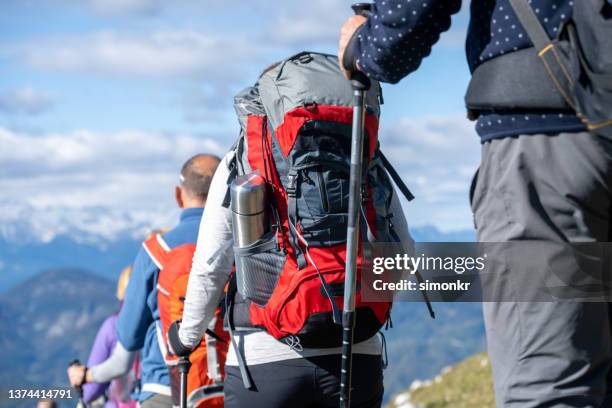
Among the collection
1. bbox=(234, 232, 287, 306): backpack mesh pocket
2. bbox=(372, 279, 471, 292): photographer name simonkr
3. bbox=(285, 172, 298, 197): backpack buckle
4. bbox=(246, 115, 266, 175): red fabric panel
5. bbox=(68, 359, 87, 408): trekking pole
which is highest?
bbox=(246, 115, 266, 175): red fabric panel

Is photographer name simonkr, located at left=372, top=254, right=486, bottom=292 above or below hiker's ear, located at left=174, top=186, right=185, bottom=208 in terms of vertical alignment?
below

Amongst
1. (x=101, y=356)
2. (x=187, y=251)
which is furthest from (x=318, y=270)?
(x=101, y=356)

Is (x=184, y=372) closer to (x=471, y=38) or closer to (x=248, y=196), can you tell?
(x=248, y=196)

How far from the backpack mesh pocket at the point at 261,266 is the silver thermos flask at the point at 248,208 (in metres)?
0.05

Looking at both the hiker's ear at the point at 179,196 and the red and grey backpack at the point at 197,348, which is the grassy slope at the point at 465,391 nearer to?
the hiker's ear at the point at 179,196

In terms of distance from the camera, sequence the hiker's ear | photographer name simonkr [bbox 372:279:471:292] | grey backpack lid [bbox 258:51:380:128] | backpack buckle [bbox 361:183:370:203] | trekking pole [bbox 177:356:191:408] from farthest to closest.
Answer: the hiker's ear
trekking pole [bbox 177:356:191:408]
backpack buckle [bbox 361:183:370:203]
grey backpack lid [bbox 258:51:380:128]
photographer name simonkr [bbox 372:279:471:292]

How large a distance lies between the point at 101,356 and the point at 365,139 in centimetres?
595

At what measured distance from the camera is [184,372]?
6.31 m

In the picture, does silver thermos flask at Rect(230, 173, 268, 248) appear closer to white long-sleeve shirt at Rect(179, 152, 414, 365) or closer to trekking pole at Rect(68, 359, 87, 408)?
white long-sleeve shirt at Rect(179, 152, 414, 365)

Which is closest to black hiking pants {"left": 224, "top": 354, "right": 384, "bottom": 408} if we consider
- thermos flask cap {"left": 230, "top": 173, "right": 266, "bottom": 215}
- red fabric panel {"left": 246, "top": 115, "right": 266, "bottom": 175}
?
thermos flask cap {"left": 230, "top": 173, "right": 266, "bottom": 215}

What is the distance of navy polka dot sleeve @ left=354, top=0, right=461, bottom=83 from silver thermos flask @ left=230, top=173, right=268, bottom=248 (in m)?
1.25

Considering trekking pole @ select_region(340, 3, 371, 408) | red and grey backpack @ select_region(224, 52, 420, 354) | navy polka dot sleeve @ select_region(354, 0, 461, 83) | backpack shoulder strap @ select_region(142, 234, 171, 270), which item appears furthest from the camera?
backpack shoulder strap @ select_region(142, 234, 171, 270)

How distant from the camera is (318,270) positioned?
15.9 feet

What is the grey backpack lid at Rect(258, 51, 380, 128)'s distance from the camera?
498 cm
